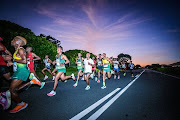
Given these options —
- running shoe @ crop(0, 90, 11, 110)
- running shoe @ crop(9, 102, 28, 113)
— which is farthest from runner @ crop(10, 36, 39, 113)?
running shoe @ crop(0, 90, 11, 110)

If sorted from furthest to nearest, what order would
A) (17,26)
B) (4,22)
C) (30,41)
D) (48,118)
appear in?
(17,26) < (4,22) < (30,41) < (48,118)

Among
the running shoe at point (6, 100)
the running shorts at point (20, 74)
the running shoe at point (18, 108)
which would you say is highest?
the running shorts at point (20, 74)

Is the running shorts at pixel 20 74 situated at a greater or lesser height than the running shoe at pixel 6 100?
greater

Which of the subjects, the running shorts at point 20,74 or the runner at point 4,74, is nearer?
the runner at point 4,74

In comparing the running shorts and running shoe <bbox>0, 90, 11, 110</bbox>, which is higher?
the running shorts

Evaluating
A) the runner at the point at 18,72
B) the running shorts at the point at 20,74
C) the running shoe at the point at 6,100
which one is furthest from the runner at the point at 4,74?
the running shorts at the point at 20,74

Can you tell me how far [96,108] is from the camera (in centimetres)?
317

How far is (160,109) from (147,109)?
1.21 ft

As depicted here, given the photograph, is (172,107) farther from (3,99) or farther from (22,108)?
(3,99)

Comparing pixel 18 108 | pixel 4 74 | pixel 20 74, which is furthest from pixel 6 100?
pixel 4 74

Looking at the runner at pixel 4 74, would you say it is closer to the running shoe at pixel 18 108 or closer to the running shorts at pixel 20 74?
the running shoe at pixel 18 108

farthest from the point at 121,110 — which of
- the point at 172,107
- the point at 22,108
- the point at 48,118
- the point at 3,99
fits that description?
the point at 3,99

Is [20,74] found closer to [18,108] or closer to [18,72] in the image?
[18,72]

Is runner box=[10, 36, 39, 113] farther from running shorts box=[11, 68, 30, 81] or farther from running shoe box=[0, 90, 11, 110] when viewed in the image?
running shoe box=[0, 90, 11, 110]
